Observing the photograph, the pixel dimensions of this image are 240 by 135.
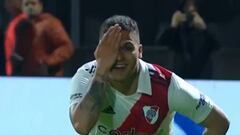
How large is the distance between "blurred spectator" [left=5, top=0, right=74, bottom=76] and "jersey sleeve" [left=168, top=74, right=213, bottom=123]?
2.30 meters

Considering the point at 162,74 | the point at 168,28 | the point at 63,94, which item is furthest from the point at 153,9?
the point at 162,74

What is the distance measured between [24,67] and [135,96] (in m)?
2.52

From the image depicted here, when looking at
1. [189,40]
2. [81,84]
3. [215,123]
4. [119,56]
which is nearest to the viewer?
[119,56]

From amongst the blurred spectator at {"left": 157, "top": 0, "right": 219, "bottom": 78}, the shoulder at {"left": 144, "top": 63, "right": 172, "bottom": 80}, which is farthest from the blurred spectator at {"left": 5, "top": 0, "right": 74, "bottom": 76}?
the shoulder at {"left": 144, "top": 63, "right": 172, "bottom": 80}

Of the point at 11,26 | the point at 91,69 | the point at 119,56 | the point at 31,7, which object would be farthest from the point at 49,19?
the point at 119,56

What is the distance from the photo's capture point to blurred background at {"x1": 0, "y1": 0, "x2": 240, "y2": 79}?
555cm

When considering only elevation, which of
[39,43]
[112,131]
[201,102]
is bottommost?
[39,43]

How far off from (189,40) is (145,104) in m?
2.32

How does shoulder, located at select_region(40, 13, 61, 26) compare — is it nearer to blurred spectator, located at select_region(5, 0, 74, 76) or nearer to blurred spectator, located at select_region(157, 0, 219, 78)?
blurred spectator, located at select_region(5, 0, 74, 76)

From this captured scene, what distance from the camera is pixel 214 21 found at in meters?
5.61

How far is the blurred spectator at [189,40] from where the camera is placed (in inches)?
222

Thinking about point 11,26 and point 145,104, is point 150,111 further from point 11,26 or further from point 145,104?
point 11,26

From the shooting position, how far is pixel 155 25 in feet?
18.3

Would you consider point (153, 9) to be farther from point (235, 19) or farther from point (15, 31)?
point (15, 31)
